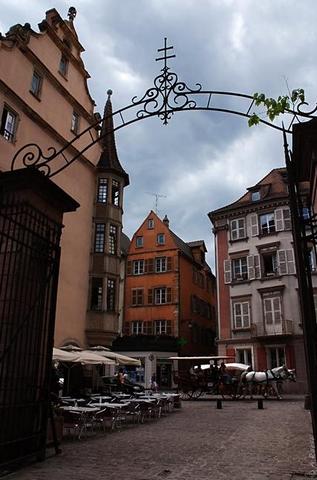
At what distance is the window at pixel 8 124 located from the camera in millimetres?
16953

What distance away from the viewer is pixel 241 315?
34.9 metres

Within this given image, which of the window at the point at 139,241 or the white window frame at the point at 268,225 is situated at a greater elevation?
the window at the point at 139,241

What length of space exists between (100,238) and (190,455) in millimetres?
16422

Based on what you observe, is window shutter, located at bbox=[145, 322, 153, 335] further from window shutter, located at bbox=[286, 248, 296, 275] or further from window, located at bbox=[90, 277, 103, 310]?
window, located at bbox=[90, 277, 103, 310]

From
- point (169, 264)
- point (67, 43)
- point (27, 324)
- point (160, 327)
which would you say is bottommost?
point (27, 324)

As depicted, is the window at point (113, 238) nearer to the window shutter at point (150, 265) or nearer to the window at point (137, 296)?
the window at point (137, 296)

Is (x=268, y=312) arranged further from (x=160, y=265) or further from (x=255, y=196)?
(x=160, y=265)

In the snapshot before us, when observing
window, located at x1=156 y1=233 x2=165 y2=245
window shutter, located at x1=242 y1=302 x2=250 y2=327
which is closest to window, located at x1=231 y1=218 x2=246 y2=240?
window shutter, located at x1=242 y1=302 x2=250 y2=327

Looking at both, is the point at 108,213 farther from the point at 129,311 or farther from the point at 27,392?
the point at 129,311

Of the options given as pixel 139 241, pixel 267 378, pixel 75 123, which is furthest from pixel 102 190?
pixel 139 241

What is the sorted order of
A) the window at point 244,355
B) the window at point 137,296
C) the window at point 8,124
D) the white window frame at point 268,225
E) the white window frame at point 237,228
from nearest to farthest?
the window at point 8,124 → the window at point 244,355 → the white window frame at point 268,225 → the white window frame at point 237,228 → the window at point 137,296

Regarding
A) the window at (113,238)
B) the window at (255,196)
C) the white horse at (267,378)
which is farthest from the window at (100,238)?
the window at (255,196)

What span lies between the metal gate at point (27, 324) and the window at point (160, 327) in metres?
33.7

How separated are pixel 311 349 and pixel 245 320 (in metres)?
30.3
